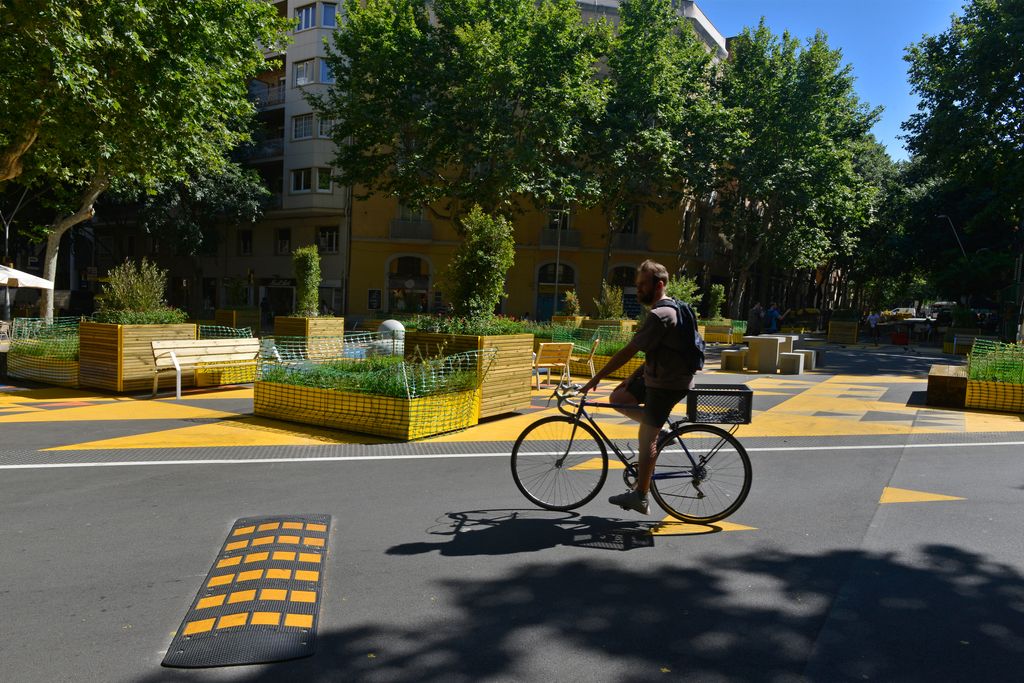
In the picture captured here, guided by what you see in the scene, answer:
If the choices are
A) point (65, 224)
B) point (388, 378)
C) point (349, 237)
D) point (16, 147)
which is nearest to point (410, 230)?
point (349, 237)

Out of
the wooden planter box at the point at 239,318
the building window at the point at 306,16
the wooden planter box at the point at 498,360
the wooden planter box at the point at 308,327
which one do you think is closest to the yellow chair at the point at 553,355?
the wooden planter box at the point at 498,360

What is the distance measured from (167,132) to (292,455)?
508 inches

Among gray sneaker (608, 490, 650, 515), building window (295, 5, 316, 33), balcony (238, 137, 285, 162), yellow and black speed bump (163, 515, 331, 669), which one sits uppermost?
building window (295, 5, 316, 33)

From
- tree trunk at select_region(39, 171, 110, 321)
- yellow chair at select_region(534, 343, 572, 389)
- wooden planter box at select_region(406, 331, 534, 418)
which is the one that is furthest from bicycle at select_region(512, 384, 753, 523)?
tree trunk at select_region(39, 171, 110, 321)

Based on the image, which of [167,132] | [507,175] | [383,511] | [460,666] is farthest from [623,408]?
[507,175]

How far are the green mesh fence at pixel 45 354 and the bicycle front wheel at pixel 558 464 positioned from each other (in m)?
10.0

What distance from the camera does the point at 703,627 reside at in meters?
3.76

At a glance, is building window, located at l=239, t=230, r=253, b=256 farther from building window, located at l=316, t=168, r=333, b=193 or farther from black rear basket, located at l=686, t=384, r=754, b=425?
black rear basket, located at l=686, t=384, r=754, b=425

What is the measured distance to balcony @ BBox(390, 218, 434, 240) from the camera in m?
40.9

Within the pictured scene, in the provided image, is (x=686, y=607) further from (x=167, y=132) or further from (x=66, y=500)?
(x=167, y=132)

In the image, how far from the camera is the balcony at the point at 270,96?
41438mm

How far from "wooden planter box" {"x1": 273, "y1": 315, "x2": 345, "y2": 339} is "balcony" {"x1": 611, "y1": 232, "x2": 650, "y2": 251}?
28.8 metres

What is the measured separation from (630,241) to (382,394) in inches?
1472

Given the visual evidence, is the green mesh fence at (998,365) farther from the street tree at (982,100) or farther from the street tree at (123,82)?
the street tree at (123,82)
